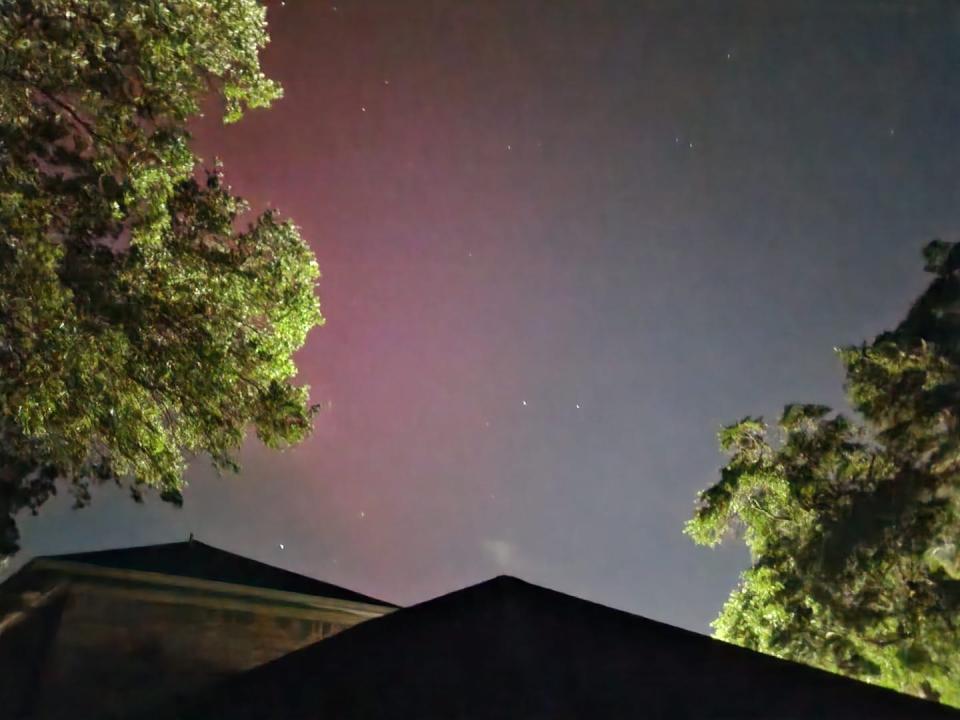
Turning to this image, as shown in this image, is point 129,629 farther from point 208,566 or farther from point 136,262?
point 136,262

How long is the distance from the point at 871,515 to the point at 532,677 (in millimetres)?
16466

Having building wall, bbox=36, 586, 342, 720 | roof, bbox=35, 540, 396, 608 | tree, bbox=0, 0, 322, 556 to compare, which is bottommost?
building wall, bbox=36, 586, 342, 720

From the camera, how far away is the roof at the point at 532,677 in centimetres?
691

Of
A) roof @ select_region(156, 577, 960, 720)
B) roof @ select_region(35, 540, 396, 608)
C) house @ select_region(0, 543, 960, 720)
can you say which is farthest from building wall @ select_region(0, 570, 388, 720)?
roof @ select_region(156, 577, 960, 720)

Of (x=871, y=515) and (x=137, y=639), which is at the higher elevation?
(x=871, y=515)

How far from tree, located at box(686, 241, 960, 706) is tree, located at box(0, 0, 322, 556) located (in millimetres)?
13720

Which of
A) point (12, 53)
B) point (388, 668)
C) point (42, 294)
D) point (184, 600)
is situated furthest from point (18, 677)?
point (12, 53)

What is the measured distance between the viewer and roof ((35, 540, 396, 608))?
1489 cm

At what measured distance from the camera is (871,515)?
2039 centimetres

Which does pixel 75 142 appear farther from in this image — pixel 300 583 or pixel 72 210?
pixel 300 583

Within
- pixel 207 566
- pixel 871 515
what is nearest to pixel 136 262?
pixel 207 566

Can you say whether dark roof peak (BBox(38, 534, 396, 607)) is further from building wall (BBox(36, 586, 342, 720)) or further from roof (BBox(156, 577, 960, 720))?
roof (BBox(156, 577, 960, 720))

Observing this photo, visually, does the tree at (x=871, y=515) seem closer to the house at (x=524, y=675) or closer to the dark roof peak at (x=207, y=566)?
the dark roof peak at (x=207, y=566)

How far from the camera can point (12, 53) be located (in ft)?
40.2
